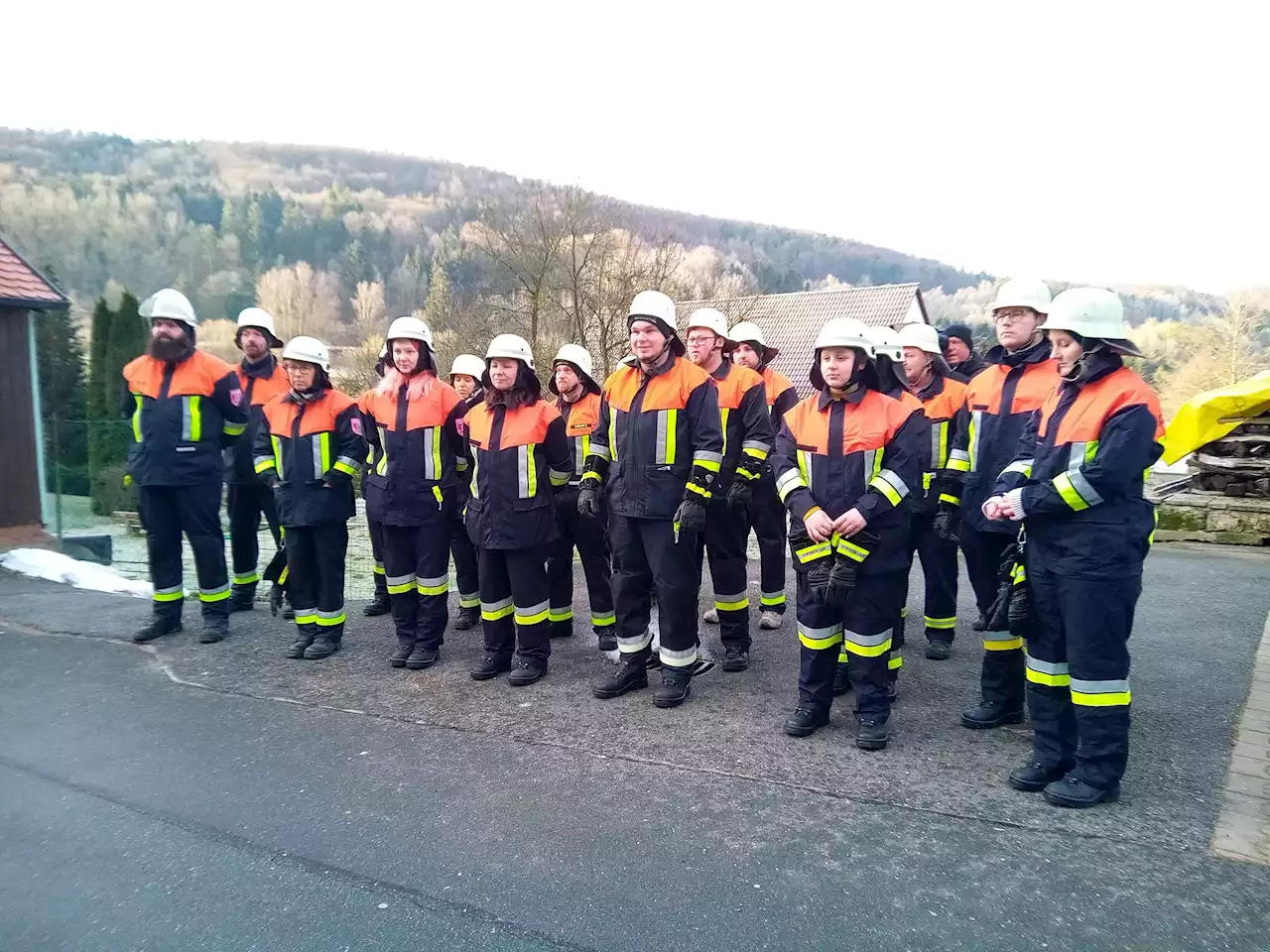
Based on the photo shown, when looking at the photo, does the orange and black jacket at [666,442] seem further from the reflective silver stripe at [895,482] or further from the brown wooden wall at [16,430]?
the brown wooden wall at [16,430]

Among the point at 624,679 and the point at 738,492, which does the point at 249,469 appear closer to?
the point at 624,679

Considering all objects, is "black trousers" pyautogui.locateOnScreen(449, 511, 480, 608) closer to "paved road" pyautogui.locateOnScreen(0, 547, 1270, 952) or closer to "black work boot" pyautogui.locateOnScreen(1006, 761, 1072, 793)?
"paved road" pyautogui.locateOnScreen(0, 547, 1270, 952)

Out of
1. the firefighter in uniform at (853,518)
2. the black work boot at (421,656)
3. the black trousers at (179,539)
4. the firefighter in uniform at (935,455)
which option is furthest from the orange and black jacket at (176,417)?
the firefighter in uniform at (935,455)

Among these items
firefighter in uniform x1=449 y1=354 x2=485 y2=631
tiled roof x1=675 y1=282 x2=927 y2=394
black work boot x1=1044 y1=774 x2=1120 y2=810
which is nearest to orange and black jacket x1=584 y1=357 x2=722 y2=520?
firefighter in uniform x1=449 y1=354 x2=485 y2=631

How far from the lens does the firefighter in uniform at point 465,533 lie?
240 inches

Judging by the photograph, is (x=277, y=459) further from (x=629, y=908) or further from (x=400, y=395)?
(x=629, y=908)

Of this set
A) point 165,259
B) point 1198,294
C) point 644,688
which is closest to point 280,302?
point 165,259

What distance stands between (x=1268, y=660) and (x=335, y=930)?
599 centimetres

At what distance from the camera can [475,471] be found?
544cm

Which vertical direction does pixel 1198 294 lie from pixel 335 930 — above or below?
above

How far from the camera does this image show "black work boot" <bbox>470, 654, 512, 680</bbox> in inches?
216

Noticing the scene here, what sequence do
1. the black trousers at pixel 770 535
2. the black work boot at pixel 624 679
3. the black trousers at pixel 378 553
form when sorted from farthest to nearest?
the black trousers at pixel 770 535, the black trousers at pixel 378 553, the black work boot at pixel 624 679

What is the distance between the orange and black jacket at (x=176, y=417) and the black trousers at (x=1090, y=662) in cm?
566

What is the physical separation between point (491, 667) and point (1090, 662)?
349 cm
